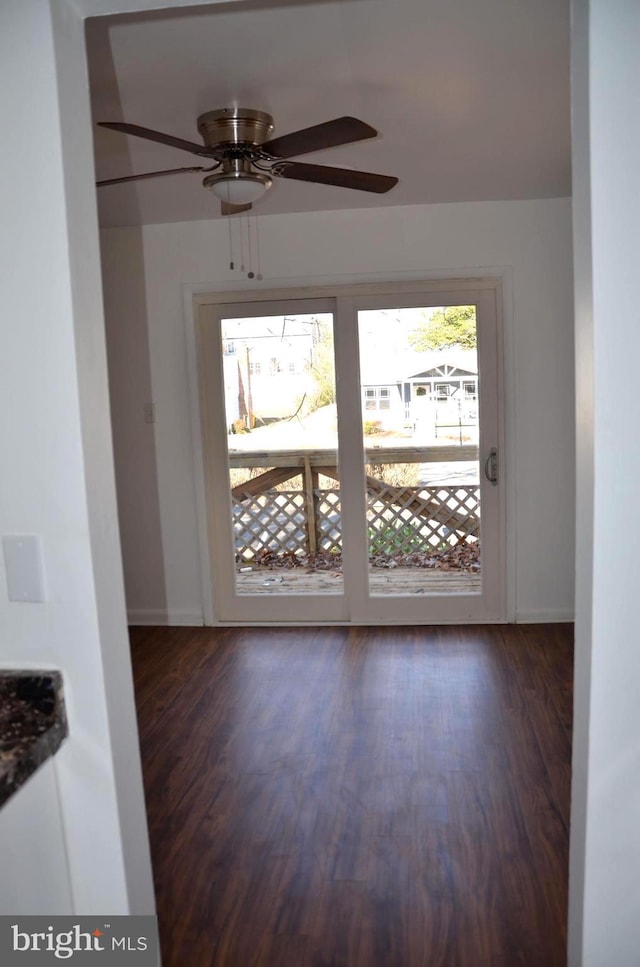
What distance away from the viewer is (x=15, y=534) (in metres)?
1.38

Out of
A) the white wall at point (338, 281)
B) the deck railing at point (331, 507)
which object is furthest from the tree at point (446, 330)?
the deck railing at point (331, 507)

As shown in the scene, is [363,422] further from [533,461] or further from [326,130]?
[326,130]

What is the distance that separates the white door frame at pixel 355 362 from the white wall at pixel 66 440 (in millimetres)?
3068

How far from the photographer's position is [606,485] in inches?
50.4

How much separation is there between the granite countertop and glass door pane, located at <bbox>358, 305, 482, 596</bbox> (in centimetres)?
323

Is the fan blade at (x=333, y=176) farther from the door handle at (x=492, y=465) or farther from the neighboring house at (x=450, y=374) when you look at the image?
the door handle at (x=492, y=465)

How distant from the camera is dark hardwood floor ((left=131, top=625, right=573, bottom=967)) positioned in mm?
2070

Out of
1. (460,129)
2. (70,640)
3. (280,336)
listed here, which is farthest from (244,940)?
(280,336)

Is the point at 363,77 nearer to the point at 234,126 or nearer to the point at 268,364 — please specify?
the point at 234,126

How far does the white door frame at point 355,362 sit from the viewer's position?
431 centimetres

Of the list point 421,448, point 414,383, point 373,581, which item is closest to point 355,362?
point 414,383

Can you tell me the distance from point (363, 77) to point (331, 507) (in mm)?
2566

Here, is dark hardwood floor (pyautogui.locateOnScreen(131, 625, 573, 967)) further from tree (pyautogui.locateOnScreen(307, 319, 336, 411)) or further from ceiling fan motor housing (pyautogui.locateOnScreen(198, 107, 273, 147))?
ceiling fan motor housing (pyautogui.locateOnScreen(198, 107, 273, 147))

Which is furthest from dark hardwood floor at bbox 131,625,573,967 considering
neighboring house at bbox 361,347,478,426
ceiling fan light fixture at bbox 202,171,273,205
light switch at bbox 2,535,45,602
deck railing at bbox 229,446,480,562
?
ceiling fan light fixture at bbox 202,171,273,205
